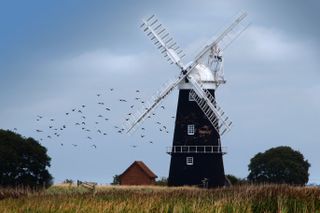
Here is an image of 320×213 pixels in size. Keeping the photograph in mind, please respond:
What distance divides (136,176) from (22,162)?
1744cm

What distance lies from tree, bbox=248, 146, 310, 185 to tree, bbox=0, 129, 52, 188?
21470 millimetres

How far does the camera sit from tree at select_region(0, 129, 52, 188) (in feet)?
189

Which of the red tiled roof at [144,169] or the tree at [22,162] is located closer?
the tree at [22,162]

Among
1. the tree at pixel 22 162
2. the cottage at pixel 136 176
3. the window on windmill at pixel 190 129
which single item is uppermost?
the window on windmill at pixel 190 129

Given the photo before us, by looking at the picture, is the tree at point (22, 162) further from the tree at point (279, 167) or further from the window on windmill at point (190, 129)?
the tree at point (279, 167)

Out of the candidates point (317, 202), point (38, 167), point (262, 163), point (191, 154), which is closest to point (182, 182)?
point (191, 154)

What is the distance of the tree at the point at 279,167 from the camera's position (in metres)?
72.6

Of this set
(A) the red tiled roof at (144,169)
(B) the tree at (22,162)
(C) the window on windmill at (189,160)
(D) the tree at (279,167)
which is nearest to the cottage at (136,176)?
(A) the red tiled roof at (144,169)

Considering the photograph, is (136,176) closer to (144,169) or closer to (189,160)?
(144,169)

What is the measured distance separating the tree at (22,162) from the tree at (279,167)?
70.4 ft

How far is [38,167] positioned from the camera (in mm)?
58969

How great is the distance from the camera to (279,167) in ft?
240

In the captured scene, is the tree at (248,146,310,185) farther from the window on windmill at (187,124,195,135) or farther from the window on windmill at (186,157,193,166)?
the window on windmill at (187,124,195,135)

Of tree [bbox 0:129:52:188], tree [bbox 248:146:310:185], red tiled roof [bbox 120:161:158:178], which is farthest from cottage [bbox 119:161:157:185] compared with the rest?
tree [bbox 0:129:52:188]
